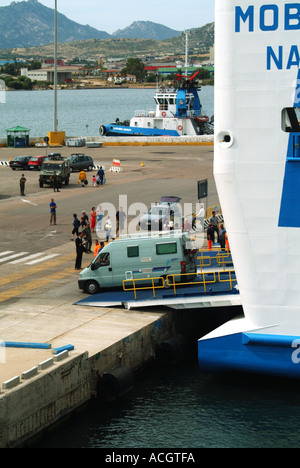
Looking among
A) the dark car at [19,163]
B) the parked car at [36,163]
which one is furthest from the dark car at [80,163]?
the dark car at [19,163]

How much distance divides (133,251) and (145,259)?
17.9 inches

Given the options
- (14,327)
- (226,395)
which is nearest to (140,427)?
(226,395)

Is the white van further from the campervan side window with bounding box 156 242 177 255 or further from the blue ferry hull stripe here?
the blue ferry hull stripe

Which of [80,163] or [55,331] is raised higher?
[80,163]

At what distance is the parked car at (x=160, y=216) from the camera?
34.8 meters

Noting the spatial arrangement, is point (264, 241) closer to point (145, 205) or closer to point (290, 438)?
point (290, 438)

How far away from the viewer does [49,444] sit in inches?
682

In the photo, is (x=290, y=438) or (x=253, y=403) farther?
(x=253, y=403)

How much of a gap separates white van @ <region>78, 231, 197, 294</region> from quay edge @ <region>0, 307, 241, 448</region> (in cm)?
140

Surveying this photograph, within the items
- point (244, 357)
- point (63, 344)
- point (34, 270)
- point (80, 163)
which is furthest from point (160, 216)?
point (80, 163)

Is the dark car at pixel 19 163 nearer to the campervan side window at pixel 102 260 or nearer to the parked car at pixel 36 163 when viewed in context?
the parked car at pixel 36 163

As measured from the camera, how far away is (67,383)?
18281 millimetres

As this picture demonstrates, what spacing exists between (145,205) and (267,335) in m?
22.9

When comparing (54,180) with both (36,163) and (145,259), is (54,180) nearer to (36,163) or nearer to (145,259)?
(36,163)
